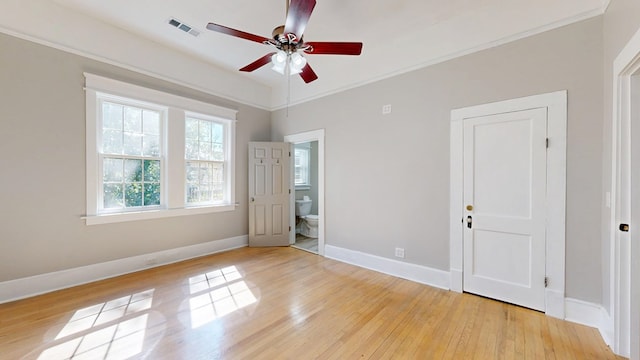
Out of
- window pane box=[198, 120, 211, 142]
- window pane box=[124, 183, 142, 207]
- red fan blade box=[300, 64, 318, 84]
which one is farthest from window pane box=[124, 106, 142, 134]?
red fan blade box=[300, 64, 318, 84]

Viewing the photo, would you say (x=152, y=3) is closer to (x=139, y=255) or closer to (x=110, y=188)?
(x=110, y=188)

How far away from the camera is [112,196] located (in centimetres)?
320

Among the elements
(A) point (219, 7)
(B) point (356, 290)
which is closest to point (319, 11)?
(A) point (219, 7)

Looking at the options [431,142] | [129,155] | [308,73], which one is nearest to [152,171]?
[129,155]

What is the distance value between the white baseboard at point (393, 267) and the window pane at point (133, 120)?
3.22 metres

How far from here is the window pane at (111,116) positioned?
3125 mm

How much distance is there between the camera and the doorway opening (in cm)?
416

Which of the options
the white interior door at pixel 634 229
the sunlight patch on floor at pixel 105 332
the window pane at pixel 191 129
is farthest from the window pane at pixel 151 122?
the white interior door at pixel 634 229

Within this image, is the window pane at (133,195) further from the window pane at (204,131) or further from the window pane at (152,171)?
the window pane at (204,131)

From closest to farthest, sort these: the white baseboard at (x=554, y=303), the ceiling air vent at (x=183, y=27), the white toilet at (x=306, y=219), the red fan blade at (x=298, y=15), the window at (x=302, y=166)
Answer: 1. the red fan blade at (x=298, y=15)
2. the white baseboard at (x=554, y=303)
3. the ceiling air vent at (x=183, y=27)
4. the white toilet at (x=306, y=219)
5. the window at (x=302, y=166)

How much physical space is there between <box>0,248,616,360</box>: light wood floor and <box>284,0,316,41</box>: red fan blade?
94.5 inches

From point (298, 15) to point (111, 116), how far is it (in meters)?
2.90

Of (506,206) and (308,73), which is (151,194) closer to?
(308,73)

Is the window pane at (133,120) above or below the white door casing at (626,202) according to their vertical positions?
above
